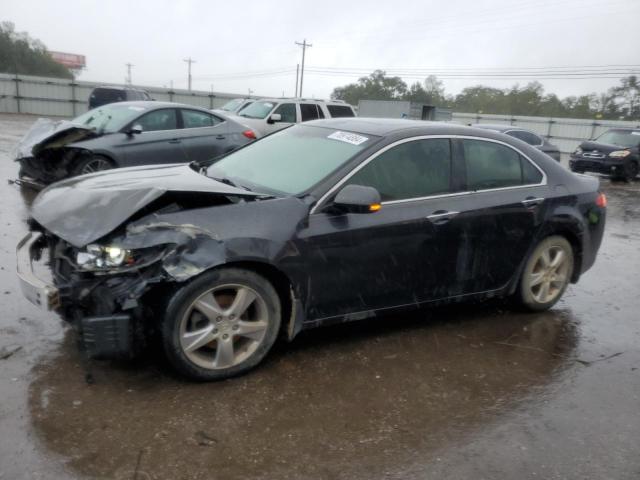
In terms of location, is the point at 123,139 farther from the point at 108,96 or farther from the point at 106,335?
the point at 108,96

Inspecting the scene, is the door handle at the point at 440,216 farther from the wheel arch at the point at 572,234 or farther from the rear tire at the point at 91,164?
the rear tire at the point at 91,164

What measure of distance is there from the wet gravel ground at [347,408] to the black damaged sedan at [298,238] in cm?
32

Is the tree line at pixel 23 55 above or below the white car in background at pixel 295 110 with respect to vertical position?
above

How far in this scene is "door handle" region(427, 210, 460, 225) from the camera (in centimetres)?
400

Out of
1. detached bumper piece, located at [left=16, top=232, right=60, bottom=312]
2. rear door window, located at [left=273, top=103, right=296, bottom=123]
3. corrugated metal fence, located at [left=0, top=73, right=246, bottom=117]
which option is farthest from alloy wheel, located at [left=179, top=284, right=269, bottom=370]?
corrugated metal fence, located at [left=0, top=73, right=246, bottom=117]

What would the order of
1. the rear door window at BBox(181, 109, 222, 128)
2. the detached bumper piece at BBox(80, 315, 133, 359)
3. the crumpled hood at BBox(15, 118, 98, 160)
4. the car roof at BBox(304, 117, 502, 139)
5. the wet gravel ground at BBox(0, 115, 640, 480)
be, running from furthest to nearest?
1. the rear door window at BBox(181, 109, 222, 128)
2. the crumpled hood at BBox(15, 118, 98, 160)
3. the car roof at BBox(304, 117, 502, 139)
4. the detached bumper piece at BBox(80, 315, 133, 359)
5. the wet gravel ground at BBox(0, 115, 640, 480)

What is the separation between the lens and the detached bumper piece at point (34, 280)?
310 cm

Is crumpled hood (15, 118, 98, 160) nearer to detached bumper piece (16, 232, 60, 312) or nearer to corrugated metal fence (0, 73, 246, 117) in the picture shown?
detached bumper piece (16, 232, 60, 312)

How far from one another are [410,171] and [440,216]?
1.31ft

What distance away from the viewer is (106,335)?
300 cm

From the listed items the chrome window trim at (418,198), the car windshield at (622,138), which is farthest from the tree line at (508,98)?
the chrome window trim at (418,198)

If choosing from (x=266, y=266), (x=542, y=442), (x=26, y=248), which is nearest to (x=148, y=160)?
(x=26, y=248)

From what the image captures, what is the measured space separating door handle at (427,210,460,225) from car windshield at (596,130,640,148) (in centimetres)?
1625

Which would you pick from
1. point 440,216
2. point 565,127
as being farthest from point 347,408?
point 565,127
